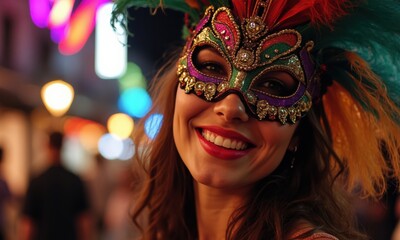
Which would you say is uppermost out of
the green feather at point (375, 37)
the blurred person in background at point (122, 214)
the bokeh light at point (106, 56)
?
the green feather at point (375, 37)

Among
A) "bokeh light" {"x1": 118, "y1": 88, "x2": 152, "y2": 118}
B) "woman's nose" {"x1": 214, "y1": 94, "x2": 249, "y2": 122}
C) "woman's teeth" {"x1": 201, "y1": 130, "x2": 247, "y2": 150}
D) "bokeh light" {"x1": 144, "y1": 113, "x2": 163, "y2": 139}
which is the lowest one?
"bokeh light" {"x1": 118, "y1": 88, "x2": 152, "y2": 118}

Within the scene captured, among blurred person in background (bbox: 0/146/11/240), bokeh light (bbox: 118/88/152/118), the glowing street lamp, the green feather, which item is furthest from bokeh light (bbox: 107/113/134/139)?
the green feather

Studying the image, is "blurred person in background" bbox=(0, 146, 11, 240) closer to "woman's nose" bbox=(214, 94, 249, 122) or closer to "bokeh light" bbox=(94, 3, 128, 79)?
"woman's nose" bbox=(214, 94, 249, 122)

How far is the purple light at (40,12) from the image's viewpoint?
16734 mm

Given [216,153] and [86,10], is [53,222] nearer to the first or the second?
[216,153]

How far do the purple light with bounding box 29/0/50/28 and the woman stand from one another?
14.3 meters

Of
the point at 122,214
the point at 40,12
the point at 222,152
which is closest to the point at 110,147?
the point at 40,12

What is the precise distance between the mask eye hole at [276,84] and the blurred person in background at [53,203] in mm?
4549

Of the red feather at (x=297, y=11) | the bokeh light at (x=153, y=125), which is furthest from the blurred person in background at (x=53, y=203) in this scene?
the red feather at (x=297, y=11)

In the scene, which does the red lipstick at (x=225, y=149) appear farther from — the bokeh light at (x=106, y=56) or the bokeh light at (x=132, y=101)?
the bokeh light at (x=132, y=101)

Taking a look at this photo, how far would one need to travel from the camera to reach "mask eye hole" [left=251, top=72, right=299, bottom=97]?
2.57m

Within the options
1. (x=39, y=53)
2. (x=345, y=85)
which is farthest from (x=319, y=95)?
(x=39, y=53)

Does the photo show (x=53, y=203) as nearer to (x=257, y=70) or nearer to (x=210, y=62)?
(x=210, y=62)

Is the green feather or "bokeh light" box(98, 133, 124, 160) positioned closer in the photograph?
the green feather
